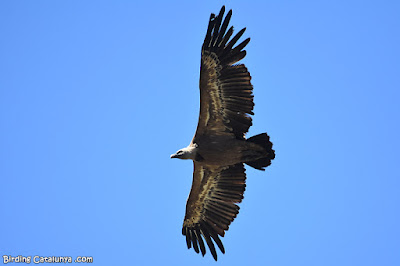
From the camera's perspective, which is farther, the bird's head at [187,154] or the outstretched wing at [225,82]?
the bird's head at [187,154]

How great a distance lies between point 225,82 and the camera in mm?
14586

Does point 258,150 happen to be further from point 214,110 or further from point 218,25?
point 218,25

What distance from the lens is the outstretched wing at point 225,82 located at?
567 inches

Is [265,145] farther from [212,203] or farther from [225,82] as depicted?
[212,203]

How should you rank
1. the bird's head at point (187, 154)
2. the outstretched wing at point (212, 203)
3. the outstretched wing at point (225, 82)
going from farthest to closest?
the outstretched wing at point (212, 203), the bird's head at point (187, 154), the outstretched wing at point (225, 82)

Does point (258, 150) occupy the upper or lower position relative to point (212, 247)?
upper

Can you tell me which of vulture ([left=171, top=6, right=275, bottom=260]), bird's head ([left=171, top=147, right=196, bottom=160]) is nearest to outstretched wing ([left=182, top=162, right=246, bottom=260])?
vulture ([left=171, top=6, right=275, bottom=260])

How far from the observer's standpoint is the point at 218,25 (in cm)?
1438

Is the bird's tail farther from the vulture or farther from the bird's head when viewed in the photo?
the bird's head

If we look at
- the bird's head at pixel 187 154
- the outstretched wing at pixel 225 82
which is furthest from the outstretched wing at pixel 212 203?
the outstretched wing at pixel 225 82

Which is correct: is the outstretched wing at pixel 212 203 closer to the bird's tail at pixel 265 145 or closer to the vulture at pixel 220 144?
the vulture at pixel 220 144

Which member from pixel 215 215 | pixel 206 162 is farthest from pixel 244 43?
pixel 215 215

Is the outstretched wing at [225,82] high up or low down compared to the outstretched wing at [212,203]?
up

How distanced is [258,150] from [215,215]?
214 centimetres
